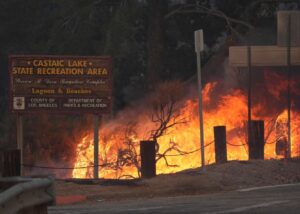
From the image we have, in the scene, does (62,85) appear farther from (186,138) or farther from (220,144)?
(186,138)

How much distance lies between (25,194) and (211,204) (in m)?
5.38

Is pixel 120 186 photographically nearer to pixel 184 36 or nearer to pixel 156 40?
pixel 156 40

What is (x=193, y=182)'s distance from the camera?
15219 millimetres

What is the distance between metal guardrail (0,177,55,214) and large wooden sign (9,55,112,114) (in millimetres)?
10724

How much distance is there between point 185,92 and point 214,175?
44.1 feet

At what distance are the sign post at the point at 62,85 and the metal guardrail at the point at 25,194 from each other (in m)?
10.6

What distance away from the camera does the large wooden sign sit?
18281mm

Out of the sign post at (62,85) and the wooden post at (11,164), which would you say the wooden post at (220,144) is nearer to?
the sign post at (62,85)

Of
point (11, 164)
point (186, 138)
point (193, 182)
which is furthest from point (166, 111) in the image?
point (11, 164)

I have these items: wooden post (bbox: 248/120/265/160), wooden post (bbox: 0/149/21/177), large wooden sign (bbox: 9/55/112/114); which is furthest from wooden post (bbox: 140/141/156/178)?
wooden post (bbox: 0/149/21/177)

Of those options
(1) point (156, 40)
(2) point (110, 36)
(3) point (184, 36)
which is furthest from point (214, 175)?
(3) point (184, 36)

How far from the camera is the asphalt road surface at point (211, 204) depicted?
11086 millimetres

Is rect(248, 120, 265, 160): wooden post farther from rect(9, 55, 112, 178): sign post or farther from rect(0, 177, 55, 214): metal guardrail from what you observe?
rect(0, 177, 55, 214): metal guardrail

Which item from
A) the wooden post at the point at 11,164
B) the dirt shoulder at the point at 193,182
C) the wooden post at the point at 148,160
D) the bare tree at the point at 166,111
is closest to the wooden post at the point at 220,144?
the dirt shoulder at the point at 193,182
